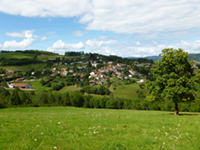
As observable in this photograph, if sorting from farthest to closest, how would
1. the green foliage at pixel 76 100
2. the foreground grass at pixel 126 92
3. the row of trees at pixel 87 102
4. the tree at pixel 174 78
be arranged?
the foreground grass at pixel 126 92
the green foliage at pixel 76 100
the row of trees at pixel 87 102
the tree at pixel 174 78

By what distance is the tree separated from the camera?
2428cm

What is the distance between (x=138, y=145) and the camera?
29.7 ft

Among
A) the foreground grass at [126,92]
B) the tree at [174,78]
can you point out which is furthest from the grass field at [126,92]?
the tree at [174,78]

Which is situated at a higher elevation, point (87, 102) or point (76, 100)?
point (76, 100)

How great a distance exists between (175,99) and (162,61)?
751 centimetres

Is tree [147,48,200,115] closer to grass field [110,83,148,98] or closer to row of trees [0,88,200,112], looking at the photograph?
row of trees [0,88,200,112]

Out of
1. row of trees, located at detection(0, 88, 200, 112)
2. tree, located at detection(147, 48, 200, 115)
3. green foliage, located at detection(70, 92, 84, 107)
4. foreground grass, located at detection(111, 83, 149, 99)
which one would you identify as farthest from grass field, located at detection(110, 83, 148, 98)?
tree, located at detection(147, 48, 200, 115)

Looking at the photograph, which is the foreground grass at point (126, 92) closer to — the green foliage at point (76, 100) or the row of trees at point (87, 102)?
the row of trees at point (87, 102)

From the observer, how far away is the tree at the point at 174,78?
956 inches

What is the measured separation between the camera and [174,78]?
995 inches

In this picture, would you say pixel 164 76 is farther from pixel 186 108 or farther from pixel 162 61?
pixel 186 108

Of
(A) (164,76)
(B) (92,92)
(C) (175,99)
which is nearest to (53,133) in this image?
(A) (164,76)

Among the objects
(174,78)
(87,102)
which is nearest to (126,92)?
(87,102)

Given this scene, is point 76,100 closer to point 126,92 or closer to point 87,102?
point 87,102
